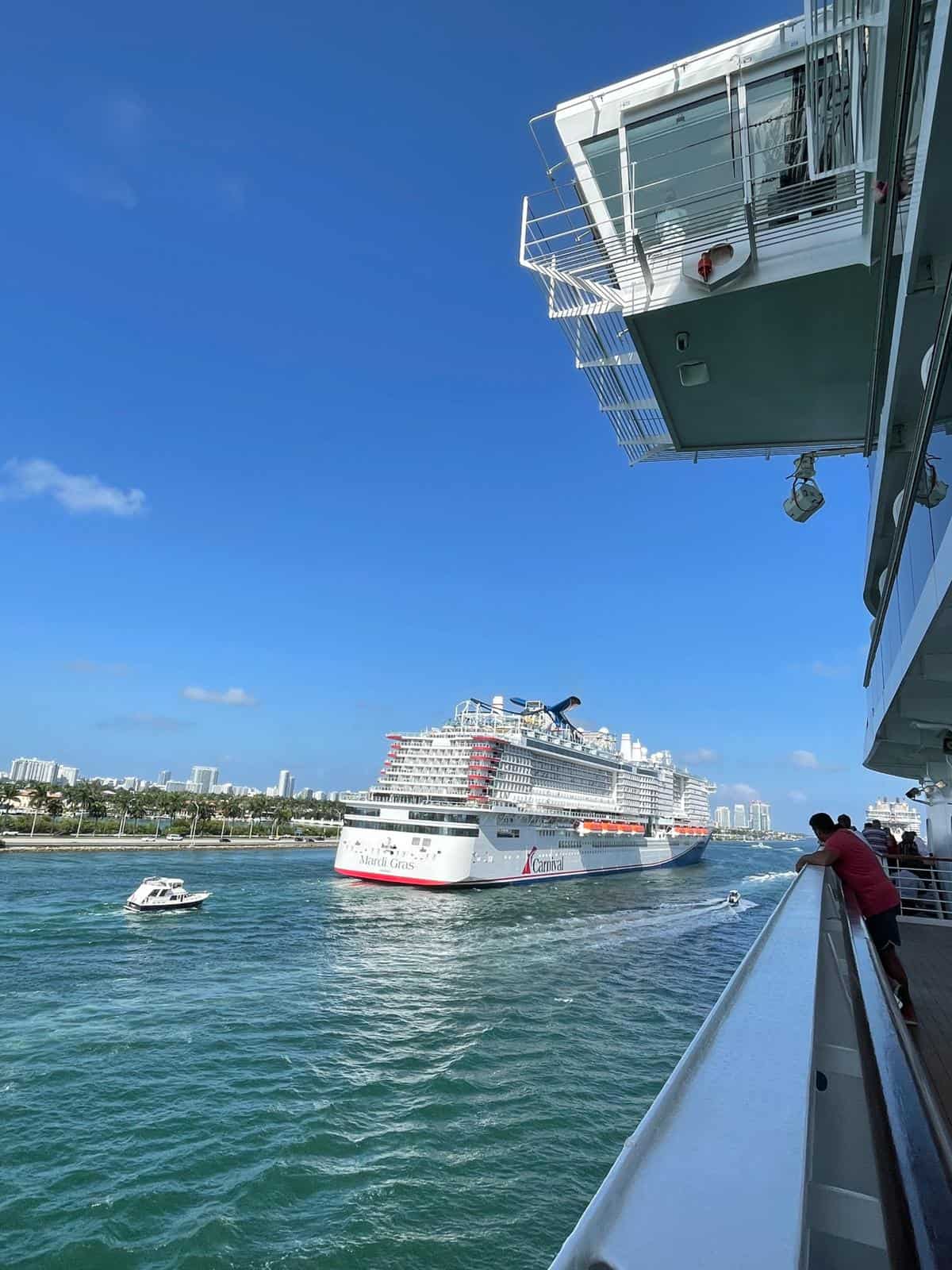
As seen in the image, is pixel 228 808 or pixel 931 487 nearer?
pixel 931 487

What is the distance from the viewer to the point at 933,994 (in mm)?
Result: 5184

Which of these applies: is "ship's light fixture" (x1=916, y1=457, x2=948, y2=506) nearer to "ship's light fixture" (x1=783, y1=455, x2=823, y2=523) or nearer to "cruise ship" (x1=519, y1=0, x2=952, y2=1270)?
"cruise ship" (x1=519, y1=0, x2=952, y2=1270)

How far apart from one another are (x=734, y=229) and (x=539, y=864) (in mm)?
38316

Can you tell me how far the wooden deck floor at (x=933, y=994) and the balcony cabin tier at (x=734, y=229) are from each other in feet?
16.1

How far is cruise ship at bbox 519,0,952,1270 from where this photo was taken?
2.03 feet

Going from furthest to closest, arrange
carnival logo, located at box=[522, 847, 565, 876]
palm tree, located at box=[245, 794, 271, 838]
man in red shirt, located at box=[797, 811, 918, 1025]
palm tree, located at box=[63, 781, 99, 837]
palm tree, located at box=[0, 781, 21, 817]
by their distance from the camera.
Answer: palm tree, located at box=[245, 794, 271, 838]
palm tree, located at box=[0, 781, 21, 817]
palm tree, located at box=[63, 781, 99, 837]
carnival logo, located at box=[522, 847, 565, 876]
man in red shirt, located at box=[797, 811, 918, 1025]

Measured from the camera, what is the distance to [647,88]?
6.15 m

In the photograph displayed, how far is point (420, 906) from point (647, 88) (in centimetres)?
2722

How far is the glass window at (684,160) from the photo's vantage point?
19.5 ft

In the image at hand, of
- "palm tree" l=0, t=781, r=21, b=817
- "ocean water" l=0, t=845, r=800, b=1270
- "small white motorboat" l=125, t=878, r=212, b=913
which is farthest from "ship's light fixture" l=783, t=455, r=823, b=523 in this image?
"palm tree" l=0, t=781, r=21, b=817

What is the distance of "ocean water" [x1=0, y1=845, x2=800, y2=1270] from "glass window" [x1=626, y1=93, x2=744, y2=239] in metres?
9.74

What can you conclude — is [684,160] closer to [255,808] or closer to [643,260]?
[643,260]

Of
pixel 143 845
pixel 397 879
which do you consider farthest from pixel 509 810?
pixel 143 845

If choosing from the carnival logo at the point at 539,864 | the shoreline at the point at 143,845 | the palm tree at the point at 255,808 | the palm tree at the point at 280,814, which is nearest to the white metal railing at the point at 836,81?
the carnival logo at the point at 539,864
